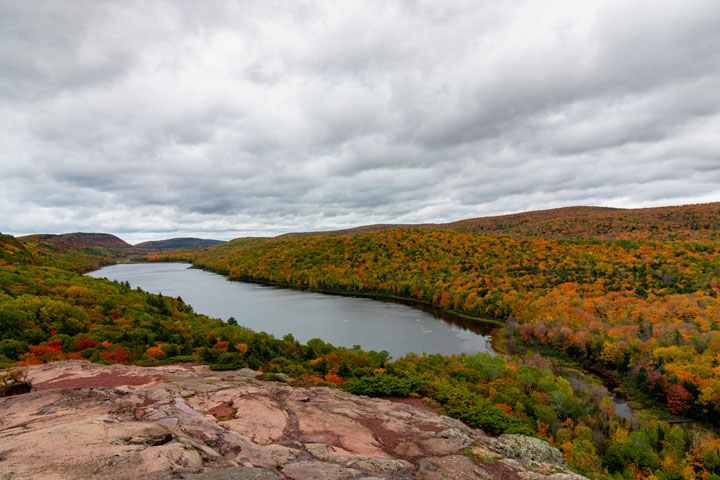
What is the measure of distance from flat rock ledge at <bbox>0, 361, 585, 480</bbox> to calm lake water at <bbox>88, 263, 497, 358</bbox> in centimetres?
4456

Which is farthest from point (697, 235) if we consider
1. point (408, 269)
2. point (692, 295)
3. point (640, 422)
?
point (640, 422)

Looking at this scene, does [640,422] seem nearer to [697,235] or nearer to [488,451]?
[488,451]

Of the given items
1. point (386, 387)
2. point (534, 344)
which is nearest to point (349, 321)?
point (534, 344)

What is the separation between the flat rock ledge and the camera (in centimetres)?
705

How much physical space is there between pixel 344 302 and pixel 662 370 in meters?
76.7

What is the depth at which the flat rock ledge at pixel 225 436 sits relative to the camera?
23.1 ft

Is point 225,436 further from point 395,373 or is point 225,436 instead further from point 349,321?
point 349,321

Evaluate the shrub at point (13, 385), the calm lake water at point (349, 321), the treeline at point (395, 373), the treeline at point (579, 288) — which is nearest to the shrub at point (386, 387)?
the treeline at point (395, 373)

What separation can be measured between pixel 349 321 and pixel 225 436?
71.1m

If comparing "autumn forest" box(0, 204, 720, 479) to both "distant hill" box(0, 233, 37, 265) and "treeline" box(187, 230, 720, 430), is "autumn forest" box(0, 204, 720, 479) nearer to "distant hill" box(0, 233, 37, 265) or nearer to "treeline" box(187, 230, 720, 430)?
"treeline" box(187, 230, 720, 430)

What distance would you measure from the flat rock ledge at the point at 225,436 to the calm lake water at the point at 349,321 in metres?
44.6

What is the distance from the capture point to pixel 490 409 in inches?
692

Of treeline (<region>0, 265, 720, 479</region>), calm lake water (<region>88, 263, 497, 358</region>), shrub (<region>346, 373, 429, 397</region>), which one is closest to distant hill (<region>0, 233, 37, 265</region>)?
treeline (<region>0, 265, 720, 479</region>)

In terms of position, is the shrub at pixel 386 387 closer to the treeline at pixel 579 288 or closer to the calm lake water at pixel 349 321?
the calm lake water at pixel 349 321
